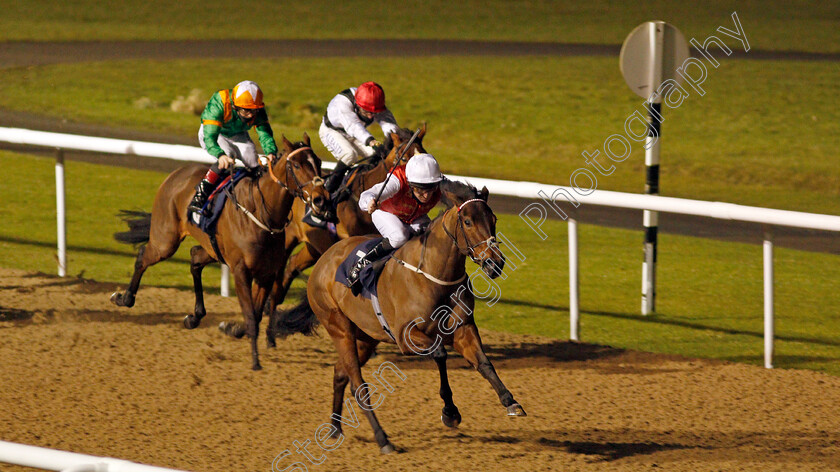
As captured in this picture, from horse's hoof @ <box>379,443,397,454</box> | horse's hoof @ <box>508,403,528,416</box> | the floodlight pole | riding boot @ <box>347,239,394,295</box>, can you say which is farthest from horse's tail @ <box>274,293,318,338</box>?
the floodlight pole

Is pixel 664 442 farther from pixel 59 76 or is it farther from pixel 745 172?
pixel 59 76

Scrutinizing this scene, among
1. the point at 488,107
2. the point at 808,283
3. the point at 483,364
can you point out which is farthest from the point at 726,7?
the point at 483,364

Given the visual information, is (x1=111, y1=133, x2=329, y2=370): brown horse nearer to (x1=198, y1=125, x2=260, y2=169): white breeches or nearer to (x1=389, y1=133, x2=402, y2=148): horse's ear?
(x1=198, y1=125, x2=260, y2=169): white breeches

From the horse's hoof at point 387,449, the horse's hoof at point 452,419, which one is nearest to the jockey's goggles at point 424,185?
the horse's hoof at point 452,419

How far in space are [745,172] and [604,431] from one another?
10.1 meters

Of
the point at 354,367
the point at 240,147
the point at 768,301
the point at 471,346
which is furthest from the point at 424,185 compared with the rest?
the point at 240,147

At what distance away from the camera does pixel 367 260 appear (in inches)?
239

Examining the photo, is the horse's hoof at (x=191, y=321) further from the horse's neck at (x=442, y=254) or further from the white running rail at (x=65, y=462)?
the white running rail at (x=65, y=462)

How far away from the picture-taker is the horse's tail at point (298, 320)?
7.28 metres

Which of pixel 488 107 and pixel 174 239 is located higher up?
pixel 488 107

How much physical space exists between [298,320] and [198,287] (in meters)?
1.36

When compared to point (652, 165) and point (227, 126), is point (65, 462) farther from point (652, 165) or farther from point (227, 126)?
point (652, 165)

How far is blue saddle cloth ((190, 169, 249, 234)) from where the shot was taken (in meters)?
7.84

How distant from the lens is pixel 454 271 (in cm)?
564
